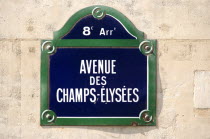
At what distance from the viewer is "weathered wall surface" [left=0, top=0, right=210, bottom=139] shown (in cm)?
473

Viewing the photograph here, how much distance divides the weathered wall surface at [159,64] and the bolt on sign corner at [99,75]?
9 cm

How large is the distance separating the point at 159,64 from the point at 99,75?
2.03ft

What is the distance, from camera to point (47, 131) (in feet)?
15.6

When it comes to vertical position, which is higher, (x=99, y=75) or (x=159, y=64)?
(x=159, y=64)

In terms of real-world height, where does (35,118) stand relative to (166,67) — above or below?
below

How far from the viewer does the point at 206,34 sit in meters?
4.72

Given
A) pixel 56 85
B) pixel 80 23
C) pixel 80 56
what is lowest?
pixel 56 85

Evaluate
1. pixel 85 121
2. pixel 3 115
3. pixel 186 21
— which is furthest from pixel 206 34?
pixel 3 115

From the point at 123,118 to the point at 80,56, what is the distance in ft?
2.51

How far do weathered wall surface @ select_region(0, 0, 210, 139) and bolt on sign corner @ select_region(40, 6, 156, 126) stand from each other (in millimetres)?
90

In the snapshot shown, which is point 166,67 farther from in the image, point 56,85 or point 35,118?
point 35,118

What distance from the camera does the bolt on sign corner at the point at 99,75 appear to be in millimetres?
4699

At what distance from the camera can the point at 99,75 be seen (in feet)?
15.4

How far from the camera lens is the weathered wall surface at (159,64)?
4.73 metres
